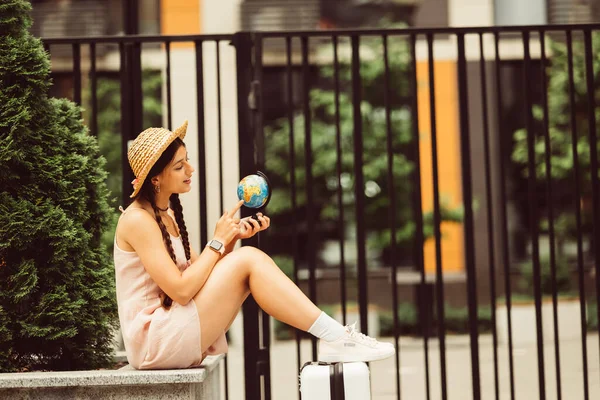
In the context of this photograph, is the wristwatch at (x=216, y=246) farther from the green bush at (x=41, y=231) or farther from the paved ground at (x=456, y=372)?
the paved ground at (x=456, y=372)

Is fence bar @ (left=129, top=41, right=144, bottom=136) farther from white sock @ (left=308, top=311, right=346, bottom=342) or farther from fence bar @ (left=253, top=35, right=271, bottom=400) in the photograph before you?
white sock @ (left=308, top=311, right=346, bottom=342)

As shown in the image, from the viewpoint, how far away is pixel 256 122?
183 inches

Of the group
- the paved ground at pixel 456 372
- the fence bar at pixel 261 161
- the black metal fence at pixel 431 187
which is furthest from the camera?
the black metal fence at pixel 431 187

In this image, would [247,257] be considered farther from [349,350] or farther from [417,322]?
[417,322]

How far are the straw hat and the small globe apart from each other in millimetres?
385

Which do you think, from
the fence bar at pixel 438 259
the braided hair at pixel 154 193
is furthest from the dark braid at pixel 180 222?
the fence bar at pixel 438 259

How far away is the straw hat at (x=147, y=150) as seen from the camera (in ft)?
12.0

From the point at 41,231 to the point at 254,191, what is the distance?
0.98m

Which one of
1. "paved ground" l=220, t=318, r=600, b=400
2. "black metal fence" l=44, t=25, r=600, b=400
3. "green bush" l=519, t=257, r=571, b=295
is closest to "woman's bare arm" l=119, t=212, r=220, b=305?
"paved ground" l=220, t=318, r=600, b=400

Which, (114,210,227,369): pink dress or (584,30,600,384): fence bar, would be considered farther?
(584,30,600,384): fence bar

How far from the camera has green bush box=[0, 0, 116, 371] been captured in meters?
3.72

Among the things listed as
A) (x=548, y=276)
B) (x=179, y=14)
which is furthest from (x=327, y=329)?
(x=179, y=14)

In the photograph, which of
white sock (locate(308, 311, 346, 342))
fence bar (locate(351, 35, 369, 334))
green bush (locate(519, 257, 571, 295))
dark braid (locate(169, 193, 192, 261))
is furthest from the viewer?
green bush (locate(519, 257, 571, 295))

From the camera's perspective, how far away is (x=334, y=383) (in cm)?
351
